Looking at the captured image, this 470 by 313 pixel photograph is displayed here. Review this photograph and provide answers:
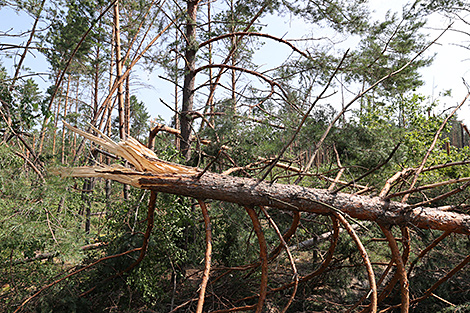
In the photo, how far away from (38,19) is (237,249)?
4.08 m

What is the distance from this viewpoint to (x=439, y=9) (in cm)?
444

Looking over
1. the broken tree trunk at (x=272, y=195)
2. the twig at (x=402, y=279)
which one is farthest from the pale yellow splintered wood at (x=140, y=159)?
the twig at (x=402, y=279)

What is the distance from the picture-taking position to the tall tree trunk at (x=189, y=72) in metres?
4.06

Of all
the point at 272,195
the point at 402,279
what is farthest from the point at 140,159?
the point at 402,279

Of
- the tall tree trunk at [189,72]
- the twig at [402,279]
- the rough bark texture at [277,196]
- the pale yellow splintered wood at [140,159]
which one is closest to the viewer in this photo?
the twig at [402,279]

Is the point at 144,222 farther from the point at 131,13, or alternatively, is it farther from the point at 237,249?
the point at 131,13

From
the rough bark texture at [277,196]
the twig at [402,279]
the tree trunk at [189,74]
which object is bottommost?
the twig at [402,279]

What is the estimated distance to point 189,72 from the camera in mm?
4156

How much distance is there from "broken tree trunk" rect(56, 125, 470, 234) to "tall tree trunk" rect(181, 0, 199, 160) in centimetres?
171

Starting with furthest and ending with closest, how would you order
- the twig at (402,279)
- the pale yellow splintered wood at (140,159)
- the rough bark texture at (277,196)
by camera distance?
the pale yellow splintered wood at (140,159) → the rough bark texture at (277,196) → the twig at (402,279)

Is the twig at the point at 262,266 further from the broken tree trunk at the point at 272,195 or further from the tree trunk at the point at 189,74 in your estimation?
the tree trunk at the point at 189,74

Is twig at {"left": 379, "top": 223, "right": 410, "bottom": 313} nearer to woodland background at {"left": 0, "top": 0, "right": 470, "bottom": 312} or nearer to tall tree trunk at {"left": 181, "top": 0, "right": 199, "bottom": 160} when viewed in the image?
woodland background at {"left": 0, "top": 0, "right": 470, "bottom": 312}

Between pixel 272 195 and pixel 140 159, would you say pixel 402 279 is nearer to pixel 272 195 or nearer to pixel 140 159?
pixel 272 195

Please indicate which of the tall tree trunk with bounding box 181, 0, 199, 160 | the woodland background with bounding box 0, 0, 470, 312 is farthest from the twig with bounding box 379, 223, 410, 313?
the tall tree trunk with bounding box 181, 0, 199, 160
